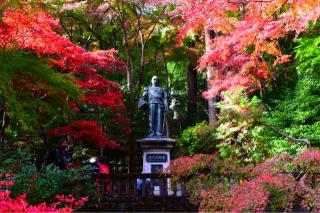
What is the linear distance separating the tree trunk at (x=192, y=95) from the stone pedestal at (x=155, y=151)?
8542mm

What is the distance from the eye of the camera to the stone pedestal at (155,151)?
32.8 ft

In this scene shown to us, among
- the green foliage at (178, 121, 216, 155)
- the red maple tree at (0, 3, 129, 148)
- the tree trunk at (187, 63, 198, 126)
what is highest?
the tree trunk at (187, 63, 198, 126)

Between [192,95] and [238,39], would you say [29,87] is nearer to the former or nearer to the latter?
[238,39]

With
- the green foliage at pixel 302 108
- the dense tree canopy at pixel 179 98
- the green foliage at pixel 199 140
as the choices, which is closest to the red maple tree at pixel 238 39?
the dense tree canopy at pixel 179 98

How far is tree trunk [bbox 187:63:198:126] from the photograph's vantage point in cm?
1858

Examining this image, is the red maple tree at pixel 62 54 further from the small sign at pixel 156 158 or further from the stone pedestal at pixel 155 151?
the small sign at pixel 156 158

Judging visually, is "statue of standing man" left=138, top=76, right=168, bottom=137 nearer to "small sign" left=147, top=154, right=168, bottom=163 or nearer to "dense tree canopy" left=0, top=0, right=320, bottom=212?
"small sign" left=147, top=154, right=168, bottom=163

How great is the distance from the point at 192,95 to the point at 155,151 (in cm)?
945

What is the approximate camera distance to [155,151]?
10070 mm

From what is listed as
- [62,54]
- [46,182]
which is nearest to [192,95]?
[62,54]

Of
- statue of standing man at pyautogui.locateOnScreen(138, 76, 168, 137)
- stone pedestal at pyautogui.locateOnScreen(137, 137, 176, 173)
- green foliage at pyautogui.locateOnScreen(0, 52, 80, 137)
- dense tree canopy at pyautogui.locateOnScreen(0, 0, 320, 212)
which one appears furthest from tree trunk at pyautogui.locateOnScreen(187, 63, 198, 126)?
green foliage at pyautogui.locateOnScreen(0, 52, 80, 137)

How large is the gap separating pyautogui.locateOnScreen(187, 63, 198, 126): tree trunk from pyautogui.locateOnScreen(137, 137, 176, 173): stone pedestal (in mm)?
8542

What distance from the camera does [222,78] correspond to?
12.9 m

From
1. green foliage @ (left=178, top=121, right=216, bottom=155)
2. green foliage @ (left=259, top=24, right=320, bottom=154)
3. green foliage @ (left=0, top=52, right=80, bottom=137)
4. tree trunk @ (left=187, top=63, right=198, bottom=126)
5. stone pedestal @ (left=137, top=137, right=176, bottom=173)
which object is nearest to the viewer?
green foliage @ (left=0, top=52, right=80, bottom=137)
